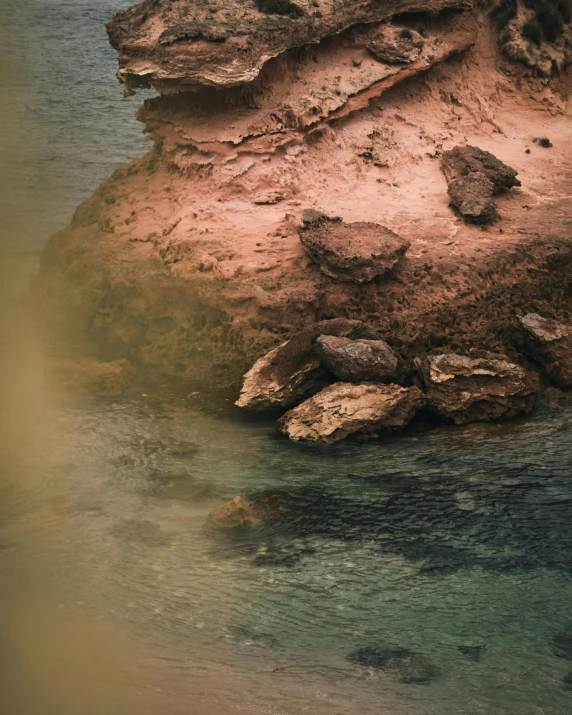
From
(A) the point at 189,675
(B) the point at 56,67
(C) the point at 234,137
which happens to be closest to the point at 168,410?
(C) the point at 234,137

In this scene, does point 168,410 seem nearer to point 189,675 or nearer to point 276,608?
point 276,608

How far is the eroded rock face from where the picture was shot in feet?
54.4

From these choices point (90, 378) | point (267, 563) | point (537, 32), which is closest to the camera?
point (267, 563)

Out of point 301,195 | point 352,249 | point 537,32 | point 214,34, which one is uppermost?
point 214,34

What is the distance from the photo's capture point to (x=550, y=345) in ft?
48.4

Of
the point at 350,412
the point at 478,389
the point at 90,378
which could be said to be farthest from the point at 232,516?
the point at 90,378

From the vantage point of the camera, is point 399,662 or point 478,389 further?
point 478,389

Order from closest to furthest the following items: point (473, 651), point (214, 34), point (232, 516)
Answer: point (473, 651), point (232, 516), point (214, 34)

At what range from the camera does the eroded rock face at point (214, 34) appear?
54.4ft

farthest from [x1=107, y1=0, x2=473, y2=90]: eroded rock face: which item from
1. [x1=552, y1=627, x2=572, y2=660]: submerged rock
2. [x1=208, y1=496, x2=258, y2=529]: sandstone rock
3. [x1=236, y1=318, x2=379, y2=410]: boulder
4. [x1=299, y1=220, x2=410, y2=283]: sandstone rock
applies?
[x1=552, y1=627, x2=572, y2=660]: submerged rock

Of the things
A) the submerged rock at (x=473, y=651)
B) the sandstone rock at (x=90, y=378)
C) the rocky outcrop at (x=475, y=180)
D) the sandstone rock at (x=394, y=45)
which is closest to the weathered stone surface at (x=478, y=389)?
the rocky outcrop at (x=475, y=180)

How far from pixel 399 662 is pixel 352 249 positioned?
7.87 m

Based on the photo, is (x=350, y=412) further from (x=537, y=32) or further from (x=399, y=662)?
(x=537, y=32)

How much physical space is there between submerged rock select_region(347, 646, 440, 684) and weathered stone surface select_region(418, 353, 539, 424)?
5213 mm
